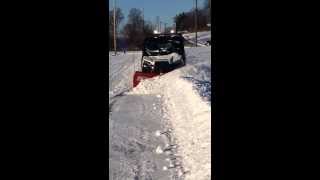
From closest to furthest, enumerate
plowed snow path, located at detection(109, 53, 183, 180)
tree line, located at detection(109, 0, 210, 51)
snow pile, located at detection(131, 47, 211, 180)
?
plowed snow path, located at detection(109, 53, 183, 180) → snow pile, located at detection(131, 47, 211, 180) → tree line, located at detection(109, 0, 210, 51)

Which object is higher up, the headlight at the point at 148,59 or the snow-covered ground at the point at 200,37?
the snow-covered ground at the point at 200,37

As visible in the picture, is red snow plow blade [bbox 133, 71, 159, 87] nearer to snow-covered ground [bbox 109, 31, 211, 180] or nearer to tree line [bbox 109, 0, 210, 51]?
snow-covered ground [bbox 109, 31, 211, 180]

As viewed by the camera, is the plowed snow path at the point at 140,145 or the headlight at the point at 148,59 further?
the headlight at the point at 148,59

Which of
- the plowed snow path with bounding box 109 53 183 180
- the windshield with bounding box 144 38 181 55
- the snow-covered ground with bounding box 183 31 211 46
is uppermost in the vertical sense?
the snow-covered ground with bounding box 183 31 211 46

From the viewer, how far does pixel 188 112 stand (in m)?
10.4

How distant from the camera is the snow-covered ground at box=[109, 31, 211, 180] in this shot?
19.8 ft

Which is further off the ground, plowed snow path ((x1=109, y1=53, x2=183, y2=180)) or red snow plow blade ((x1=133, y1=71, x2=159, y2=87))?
red snow plow blade ((x1=133, y1=71, x2=159, y2=87))

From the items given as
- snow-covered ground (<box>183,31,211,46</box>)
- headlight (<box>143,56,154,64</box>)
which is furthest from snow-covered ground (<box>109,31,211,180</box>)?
snow-covered ground (<box>183,31,211,46</box>)

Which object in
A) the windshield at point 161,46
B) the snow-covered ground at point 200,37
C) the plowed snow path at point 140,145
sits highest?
the snow-covered ground at point 200,37

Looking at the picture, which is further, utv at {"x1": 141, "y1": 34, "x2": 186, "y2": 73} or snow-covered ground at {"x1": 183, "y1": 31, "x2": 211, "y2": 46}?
snow-covered ground at {"x1": 183, "y1": 31, "x2": 211, "y2": 46}

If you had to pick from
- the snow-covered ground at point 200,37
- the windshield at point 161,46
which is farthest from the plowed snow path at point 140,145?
the snow-covered ground at point 200,37

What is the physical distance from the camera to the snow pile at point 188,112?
20.5ft

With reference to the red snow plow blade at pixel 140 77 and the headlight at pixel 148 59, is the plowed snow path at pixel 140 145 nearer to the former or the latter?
the red snow plow blade at pixel 140 77

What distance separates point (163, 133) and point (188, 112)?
6.59 feet
